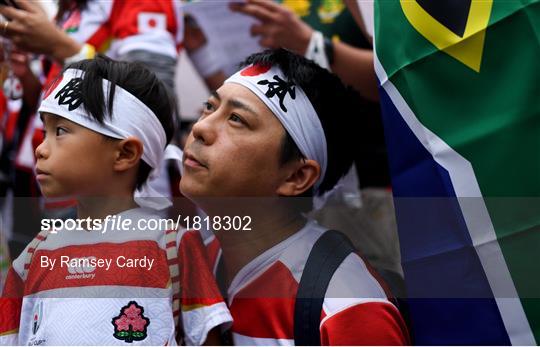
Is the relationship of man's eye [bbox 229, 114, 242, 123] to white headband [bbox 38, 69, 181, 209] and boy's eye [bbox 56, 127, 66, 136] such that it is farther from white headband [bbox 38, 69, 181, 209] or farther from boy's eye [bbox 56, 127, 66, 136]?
boy's eye [bbox 56, 127, 66, 136]

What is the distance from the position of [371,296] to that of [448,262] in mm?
219

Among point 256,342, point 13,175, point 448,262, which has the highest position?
point 448,262

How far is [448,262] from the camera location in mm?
1646

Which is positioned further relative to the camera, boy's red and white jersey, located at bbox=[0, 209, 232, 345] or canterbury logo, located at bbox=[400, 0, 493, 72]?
boy's red and white jersey, located at bbox=[0, 209, 232, 345]

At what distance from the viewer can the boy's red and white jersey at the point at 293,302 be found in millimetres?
1688

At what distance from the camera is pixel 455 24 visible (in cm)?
163

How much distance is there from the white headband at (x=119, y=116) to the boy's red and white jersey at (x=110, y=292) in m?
0.18

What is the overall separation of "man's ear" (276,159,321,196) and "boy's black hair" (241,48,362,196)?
3 centimetres

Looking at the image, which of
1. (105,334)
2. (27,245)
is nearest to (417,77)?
(105,334)

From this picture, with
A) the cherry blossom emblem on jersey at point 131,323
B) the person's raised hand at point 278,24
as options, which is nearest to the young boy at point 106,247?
the cherry blossom emblem on jersey at point 131,323

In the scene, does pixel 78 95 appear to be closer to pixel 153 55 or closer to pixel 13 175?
pixel 153 55

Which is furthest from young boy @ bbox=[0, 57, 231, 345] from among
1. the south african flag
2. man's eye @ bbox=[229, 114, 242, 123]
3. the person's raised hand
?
the person's raised hand

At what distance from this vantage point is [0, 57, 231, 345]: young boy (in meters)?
1.77

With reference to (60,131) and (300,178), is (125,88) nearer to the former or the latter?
(60,131)
